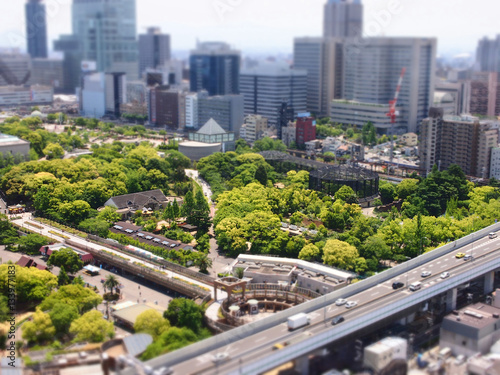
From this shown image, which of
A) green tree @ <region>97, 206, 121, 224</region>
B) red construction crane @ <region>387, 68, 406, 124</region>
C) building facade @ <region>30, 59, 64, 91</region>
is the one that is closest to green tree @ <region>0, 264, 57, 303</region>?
green tree @ <region>97, 206, 121, 224</region>

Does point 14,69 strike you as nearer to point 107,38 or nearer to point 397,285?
point 107,38

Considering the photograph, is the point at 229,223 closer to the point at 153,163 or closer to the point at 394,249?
the point at 394,249

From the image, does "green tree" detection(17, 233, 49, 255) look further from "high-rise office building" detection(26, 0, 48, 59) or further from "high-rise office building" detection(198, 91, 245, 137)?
"high-rise office building" detection(26, 0, 48, 59)

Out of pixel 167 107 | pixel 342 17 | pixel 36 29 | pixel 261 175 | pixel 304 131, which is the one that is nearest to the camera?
pixel 261 175

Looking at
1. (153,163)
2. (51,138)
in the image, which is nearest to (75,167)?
(153,163)

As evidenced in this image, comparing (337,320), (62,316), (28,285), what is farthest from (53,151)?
(337,320)

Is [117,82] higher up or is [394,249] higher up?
[117,82]

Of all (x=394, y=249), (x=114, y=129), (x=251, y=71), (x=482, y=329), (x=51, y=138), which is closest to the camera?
(x=482, y=329)
